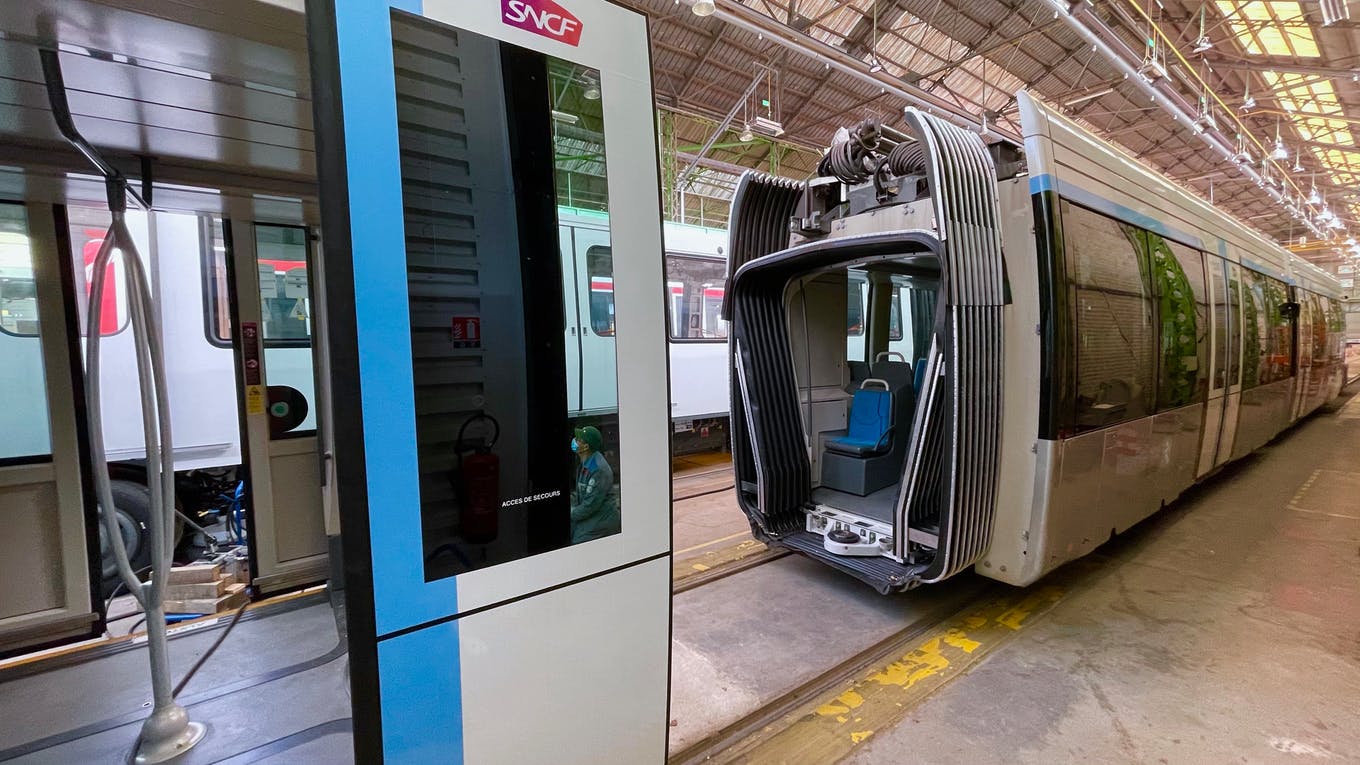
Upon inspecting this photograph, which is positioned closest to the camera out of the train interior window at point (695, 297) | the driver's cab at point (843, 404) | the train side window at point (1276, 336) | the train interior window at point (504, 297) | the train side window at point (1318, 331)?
the train interior window at point (504, 297)

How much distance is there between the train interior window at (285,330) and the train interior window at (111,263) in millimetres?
616

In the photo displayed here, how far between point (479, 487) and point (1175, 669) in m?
3.66

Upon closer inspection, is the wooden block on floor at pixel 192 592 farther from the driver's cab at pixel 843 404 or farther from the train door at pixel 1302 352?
the train door at pixel 1302 352

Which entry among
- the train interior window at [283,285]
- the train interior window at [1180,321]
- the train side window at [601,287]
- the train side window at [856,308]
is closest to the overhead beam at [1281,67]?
the train interior window at [1180,321]

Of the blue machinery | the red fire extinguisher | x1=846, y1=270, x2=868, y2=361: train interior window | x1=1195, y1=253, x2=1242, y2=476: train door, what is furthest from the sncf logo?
x1=1195, y1=253, x2=1242, y2=476: train door

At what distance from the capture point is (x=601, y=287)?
4.58ft

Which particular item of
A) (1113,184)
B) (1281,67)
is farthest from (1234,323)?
(1281,67)

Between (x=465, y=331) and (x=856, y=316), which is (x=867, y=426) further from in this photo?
(x=465, y=331)

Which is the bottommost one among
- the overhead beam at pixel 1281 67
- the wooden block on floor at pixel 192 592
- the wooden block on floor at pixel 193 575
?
the wooden block on floor at pixel 192 592

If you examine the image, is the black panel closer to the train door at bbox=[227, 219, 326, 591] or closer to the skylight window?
the train door at bbox=[227, 219, 326, 591]

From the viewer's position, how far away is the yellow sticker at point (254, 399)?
11.0 feet

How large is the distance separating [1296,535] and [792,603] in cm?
485

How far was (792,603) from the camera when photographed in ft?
11.9

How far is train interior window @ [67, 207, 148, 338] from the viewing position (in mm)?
3168
